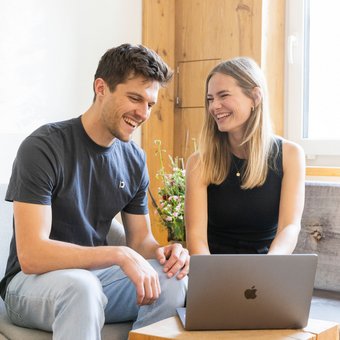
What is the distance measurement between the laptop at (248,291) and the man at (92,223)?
0.53 ft

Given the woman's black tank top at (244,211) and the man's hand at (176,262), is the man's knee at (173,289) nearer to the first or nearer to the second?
the man's hand at (176,262)

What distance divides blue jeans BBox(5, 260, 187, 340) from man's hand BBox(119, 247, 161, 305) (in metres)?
0.08

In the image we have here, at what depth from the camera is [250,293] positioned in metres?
1.65

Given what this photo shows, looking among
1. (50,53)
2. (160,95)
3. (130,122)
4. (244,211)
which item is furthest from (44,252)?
(160,95)

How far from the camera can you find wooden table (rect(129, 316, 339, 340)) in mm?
1604

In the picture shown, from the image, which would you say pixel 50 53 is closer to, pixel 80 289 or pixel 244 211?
pixel 244 211

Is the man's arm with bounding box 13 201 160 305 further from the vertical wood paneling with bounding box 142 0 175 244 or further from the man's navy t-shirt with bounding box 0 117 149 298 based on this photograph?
the vertical wood paneling with bounding box 142 0 175 244

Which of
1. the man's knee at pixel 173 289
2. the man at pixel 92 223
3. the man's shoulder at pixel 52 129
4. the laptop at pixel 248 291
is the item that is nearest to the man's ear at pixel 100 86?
the man at pixel 92 223

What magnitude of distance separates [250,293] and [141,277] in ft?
0.89

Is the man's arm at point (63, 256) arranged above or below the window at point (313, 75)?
below

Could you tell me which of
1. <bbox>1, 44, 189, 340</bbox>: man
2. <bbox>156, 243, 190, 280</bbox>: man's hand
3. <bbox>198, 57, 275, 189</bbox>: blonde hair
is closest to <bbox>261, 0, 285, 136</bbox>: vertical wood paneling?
<bbox>198, 57, 275, 189</bbox>: blonde hair

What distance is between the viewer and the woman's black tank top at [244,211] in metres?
2.31

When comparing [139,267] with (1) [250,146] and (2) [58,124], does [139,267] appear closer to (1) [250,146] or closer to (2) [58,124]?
(2) [58,124]

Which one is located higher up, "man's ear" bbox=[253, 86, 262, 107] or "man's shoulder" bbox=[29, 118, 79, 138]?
"man's ear" bbox=[253, 86, 262, 107]
